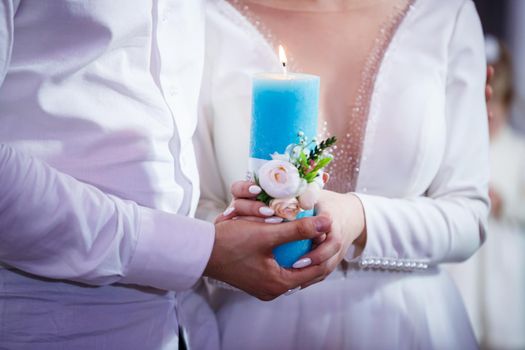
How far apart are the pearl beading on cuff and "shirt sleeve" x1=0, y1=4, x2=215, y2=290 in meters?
0.34

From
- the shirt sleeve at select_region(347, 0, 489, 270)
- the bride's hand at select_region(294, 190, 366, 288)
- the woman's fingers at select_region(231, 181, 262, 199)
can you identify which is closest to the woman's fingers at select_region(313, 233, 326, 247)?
the bride's hand at select_region(294, 190, 366, 288)

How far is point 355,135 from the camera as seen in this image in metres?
1.35

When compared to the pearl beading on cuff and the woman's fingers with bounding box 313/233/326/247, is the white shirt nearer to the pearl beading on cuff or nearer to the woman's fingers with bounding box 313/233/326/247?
the woman's fingers with bounding box 313/233/326/247

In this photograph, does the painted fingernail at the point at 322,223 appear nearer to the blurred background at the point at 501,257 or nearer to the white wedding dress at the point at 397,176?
the white wedding dress at the point at 397,176

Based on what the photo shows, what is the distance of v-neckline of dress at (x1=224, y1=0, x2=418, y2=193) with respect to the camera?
1343 mm

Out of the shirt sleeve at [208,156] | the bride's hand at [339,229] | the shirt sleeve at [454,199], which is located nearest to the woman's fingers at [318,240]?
the bride's hand at [339,229]

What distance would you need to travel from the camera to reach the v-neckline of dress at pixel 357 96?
52.9 inches

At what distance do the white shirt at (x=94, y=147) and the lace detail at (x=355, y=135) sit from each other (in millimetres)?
344

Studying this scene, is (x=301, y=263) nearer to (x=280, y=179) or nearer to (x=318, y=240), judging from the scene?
(x=318, y=240)

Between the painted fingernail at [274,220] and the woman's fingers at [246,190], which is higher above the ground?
the woman's fingers at [246,190]

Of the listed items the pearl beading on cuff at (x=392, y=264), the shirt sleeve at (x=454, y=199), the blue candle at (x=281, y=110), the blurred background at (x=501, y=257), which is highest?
the blue candle at (x=281, y=110)

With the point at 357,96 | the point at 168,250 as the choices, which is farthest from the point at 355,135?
the point at 168,250

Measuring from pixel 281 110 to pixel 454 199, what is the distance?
1.70 ft

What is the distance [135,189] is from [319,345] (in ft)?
1.50
